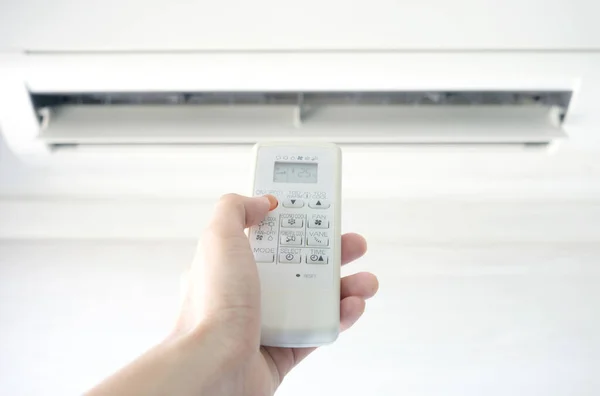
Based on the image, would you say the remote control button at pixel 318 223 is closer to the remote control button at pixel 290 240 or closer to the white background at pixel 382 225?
the remote control button at pixel 290 240

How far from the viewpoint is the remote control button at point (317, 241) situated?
0.50 metres

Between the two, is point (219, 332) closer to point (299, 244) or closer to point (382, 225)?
point (299, 244)

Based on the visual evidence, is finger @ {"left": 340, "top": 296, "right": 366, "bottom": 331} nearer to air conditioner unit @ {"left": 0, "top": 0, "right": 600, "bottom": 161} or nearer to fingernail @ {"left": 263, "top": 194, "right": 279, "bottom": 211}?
fingernail @ {"left": 263, "top": 194, "right": 279, "bottom": 211}

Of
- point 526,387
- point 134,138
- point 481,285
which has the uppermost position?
point 134,138

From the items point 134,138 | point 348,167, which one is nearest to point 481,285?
point 348,167

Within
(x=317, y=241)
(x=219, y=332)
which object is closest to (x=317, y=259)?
(x=317, y=241)

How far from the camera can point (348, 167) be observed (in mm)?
698

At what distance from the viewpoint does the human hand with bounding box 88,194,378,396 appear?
0.38 metres

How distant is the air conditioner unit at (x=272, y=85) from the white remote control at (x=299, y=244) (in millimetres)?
115

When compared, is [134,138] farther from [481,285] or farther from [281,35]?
[481,285]

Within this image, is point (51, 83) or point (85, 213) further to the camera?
point (85, 213)

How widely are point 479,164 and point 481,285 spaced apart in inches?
5.8

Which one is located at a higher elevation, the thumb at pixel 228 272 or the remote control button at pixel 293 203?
the remote control button at pixel 293 203

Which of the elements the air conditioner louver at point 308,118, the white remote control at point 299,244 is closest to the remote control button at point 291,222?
the white remote control at point 299,244
